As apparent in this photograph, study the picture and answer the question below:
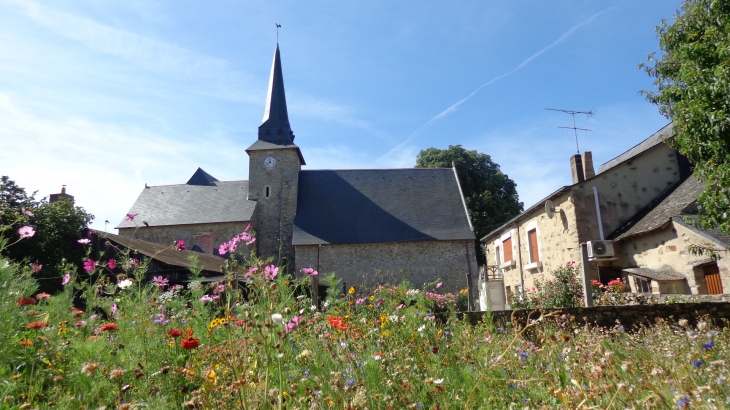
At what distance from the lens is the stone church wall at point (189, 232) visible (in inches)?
1057

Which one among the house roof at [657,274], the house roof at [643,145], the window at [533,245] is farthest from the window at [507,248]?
the house roof at [657,274]

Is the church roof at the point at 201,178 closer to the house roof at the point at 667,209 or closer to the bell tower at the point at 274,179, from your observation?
the bell tower at the point at 274,179

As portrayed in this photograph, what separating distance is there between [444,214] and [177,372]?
24526 millimetres

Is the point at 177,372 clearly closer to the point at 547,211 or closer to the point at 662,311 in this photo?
the point at 662,311

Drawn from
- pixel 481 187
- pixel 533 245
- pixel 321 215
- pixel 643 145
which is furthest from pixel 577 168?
pixel 481 187

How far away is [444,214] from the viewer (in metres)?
26.2

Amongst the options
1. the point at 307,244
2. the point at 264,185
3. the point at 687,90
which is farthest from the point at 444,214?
the point at 687,90

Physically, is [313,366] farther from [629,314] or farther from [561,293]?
[561,293]

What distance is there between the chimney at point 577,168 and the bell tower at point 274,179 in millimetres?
→ 15270

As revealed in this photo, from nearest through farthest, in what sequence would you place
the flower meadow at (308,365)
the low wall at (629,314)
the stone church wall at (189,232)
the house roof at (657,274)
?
the flower meadow at (308,365), the low wall at (629,314), the house roof at (657,274), the stone church wall at (189,232)

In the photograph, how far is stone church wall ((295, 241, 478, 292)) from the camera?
946 inches

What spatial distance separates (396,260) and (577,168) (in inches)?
428

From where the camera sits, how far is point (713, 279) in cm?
909

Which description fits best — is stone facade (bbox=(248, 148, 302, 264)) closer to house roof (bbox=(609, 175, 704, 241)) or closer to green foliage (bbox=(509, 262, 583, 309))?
green foliage (bbox=(509, 262, 583, 309))
